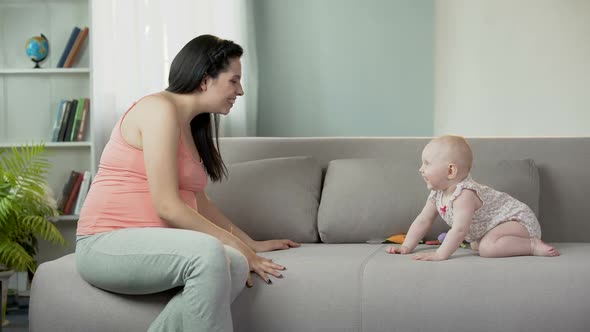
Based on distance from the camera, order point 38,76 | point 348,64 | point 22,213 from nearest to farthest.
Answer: point 22,213 → point 38,76 → point 348,64

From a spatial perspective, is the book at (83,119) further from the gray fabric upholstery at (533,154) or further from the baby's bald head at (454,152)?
the baby's bald head at (454,152)

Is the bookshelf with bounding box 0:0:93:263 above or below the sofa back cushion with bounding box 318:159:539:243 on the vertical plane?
above

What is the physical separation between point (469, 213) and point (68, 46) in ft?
8.18

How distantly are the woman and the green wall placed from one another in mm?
1976

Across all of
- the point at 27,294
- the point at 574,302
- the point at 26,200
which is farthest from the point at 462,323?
the point at 27,294

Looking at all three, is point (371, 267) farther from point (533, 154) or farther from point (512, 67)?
point (512, 67)

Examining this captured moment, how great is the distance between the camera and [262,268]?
7.23 feet

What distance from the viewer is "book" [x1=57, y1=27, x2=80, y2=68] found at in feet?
13.2

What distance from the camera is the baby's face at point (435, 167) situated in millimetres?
2453

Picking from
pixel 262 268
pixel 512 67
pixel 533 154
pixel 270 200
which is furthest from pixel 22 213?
pixel 512 67

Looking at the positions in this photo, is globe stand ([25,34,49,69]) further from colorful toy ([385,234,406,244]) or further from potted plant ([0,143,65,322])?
colorful toy ([385,234,406,244])

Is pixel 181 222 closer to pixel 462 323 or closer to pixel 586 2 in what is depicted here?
pixel 462 323

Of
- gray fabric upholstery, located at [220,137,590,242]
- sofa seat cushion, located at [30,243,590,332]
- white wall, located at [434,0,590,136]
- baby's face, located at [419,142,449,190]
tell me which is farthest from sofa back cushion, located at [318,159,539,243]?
white wall, located at [434,0,590,136]

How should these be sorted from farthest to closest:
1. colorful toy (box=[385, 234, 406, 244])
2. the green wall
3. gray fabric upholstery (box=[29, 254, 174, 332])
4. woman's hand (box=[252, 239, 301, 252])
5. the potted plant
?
the green wall
the potted plant
colorful toy (box=[385, 234, 406, 244])
woman's hand (box=[252, 239, 301, 252])
gray fabric upholstery (box=[29, 254, 174, 332])
